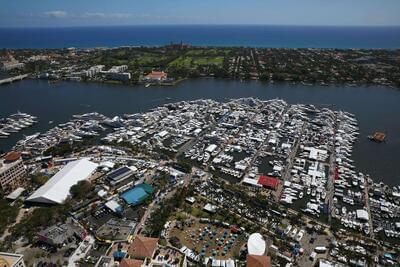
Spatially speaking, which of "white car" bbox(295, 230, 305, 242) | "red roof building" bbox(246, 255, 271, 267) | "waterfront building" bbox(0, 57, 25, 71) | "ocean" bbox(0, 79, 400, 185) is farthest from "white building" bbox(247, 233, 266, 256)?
"waterfront building" bbox(0, 57, 25, 71)

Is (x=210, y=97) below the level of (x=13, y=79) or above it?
below

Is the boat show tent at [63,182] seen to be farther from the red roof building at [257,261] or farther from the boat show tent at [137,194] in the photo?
the red roof building at [257,261]

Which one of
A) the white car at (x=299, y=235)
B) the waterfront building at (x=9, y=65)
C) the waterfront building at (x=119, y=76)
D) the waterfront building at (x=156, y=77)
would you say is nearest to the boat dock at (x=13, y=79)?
the waterfront building at (x=9, y=65)

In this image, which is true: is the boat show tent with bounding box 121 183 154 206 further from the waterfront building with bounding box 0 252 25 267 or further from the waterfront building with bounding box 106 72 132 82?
the waterfront building with bounding box 106 72 132 82

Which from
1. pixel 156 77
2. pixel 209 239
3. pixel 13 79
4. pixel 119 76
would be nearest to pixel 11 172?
pixel 209 239

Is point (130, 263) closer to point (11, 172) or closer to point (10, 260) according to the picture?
point (10, 260)
